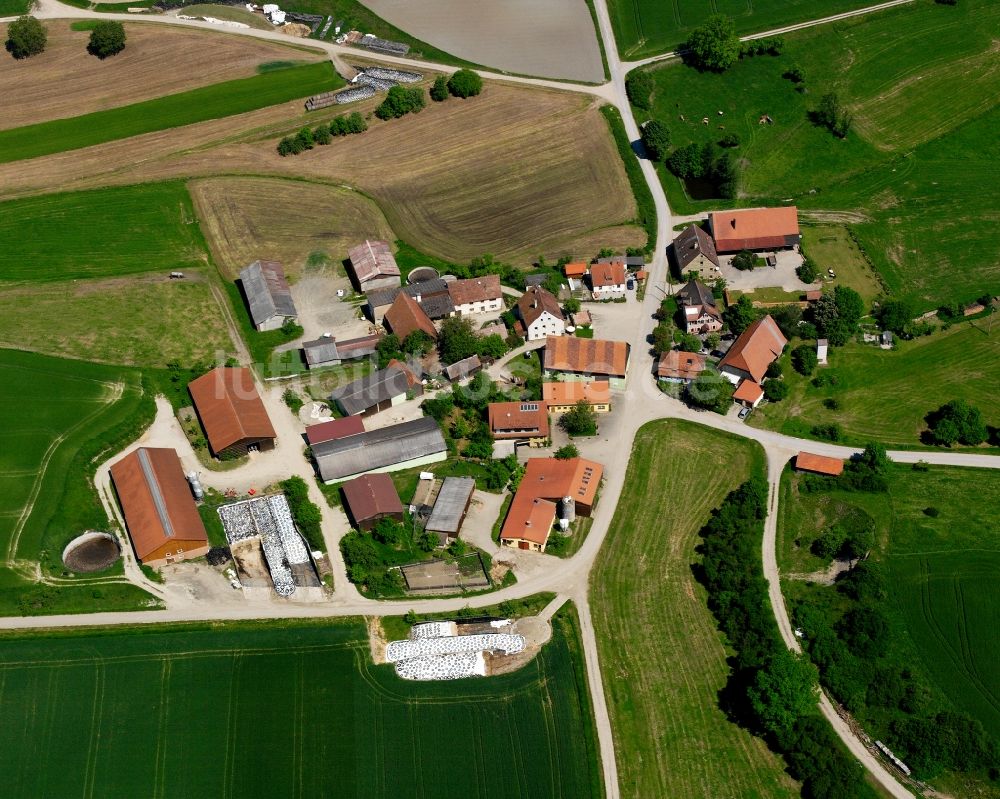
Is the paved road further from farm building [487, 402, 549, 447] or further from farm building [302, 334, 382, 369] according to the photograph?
farm building [487, 402, 549, 447]

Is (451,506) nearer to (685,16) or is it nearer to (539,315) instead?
(539,315)

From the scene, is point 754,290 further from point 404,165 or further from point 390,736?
point 390,736

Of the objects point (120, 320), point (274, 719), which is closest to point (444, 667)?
point (274, 719)

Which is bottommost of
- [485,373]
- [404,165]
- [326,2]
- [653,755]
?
Result: [653,755]

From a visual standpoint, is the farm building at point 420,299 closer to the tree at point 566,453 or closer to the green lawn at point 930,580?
the tree at point 566,453

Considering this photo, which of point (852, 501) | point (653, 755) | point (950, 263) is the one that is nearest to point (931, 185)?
point (950, 263)

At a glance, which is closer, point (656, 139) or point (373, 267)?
point (373, 267)

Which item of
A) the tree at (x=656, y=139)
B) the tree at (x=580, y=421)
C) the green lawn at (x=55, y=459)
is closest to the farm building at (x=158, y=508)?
the green lawn at (x=55, y=459)
